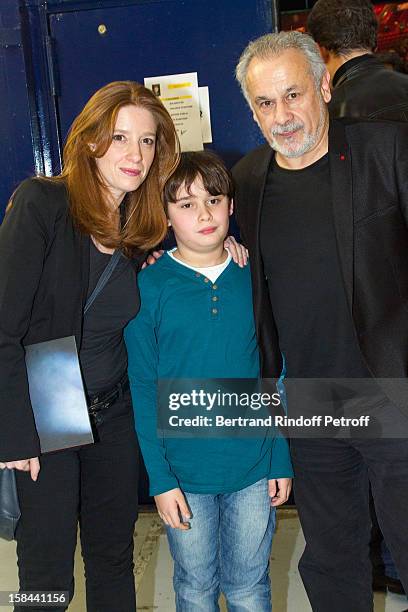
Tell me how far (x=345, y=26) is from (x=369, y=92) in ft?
1.02

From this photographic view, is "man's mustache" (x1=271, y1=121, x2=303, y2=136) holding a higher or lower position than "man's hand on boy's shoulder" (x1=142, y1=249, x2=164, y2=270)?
higher

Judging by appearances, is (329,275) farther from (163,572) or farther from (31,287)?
(163,572)

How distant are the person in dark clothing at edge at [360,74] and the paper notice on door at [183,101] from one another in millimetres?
555

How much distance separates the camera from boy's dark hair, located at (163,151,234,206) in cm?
184

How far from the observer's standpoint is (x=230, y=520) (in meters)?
1.86

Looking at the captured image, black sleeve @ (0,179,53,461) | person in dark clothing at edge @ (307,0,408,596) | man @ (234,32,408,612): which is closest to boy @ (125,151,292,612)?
man @ (234,32,408,612)

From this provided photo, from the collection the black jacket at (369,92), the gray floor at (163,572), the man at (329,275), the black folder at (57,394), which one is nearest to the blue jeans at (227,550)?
the man at (329,275)

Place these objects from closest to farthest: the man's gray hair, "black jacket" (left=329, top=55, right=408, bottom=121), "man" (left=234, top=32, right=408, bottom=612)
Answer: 1. "man" (left=234, top=32, right=408, bottom=612)
2. the man's gray hair
3. "black jacket" (left=329, top=55, right=408, bottom=121)

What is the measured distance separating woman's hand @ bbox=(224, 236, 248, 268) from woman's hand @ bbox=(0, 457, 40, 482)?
2.41 ft

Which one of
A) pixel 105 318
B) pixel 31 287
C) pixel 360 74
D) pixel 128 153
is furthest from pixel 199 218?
pixel 360 74

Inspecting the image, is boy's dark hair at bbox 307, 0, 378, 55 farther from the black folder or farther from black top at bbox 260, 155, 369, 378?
the black folder

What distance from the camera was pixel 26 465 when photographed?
172 centimetres

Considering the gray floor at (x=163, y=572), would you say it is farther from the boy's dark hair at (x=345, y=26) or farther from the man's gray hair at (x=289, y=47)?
the boy's dark hair at (x=345, y=26)

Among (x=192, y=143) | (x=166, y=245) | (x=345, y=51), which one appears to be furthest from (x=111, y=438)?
(x=345, y=51)
